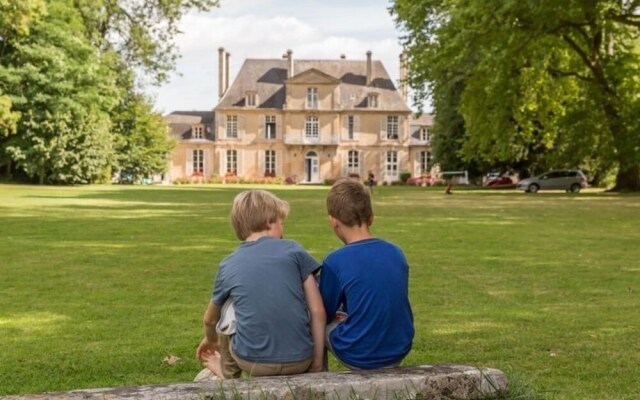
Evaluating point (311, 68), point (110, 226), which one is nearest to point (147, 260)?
point (110, 226)

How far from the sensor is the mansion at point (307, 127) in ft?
270

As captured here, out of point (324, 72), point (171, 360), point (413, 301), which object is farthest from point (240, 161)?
point (171, 360)

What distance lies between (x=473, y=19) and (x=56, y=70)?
101 feet

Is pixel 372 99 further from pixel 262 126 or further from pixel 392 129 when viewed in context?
pixel 262 126

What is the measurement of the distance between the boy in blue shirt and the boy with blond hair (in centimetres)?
9

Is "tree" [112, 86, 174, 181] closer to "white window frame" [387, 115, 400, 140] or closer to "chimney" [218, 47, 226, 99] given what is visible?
"chimney" [218, 47, 226, 99]

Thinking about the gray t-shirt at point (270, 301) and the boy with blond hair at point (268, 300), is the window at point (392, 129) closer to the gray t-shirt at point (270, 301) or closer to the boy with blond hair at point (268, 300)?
the boy with blond hair at point (268, 300)

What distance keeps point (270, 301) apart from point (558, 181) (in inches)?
1817

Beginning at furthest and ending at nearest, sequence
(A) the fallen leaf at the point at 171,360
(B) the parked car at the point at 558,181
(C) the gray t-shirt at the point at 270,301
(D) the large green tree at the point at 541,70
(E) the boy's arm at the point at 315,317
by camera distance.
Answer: (B) the parked car at the point at 558,181
(D) the large green tree at the point at 541,70
(A) the fallen leaf at the point at 171,360
(E) the boy's arm at the point at 315,317
(C) the gray t-shirt at the point at 270,301

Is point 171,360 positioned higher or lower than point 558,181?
higher

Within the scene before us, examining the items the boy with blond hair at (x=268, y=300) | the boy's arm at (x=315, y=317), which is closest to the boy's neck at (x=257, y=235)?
the boy with blond hair at (x=268, y=300)

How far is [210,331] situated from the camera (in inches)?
168

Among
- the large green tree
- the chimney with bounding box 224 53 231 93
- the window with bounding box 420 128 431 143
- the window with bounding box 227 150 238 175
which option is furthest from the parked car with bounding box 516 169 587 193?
the chimney with bounding box 224 53 231 93

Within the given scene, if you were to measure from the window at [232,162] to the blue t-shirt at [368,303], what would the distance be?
7940 cm
